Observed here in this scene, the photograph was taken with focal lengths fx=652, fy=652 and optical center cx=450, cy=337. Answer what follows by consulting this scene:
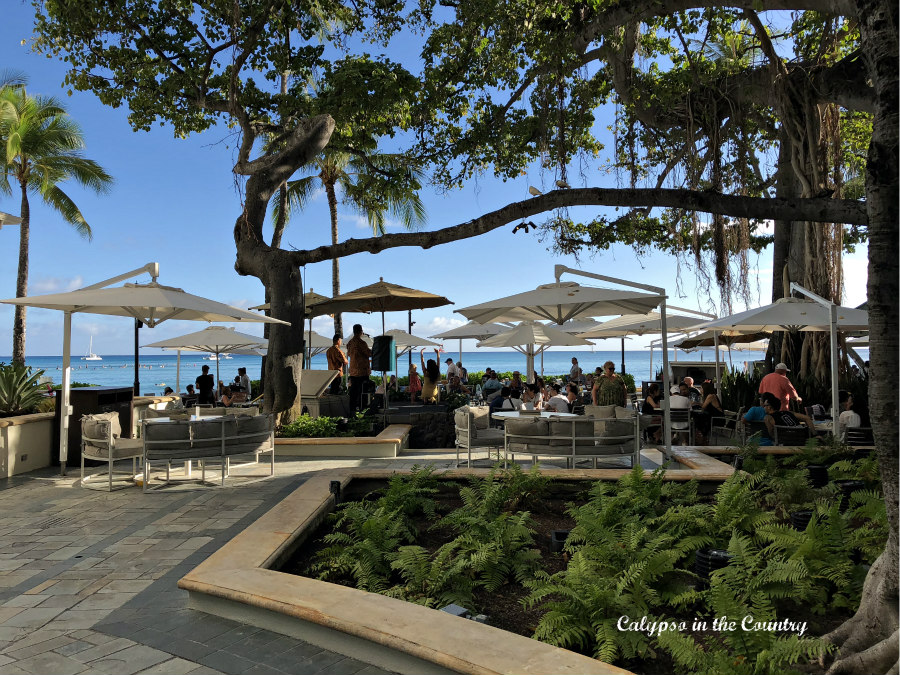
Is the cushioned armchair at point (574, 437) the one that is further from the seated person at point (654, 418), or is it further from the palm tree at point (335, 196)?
the palm tree at point (335, 196)

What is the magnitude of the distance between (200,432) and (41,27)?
8.72 metres

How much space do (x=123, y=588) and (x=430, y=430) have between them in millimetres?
7415

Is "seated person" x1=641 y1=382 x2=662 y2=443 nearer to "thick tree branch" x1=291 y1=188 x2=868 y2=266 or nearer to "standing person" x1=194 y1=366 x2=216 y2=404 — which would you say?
"thick tree branch" x1=291 y1=188 x2=868 y2=266

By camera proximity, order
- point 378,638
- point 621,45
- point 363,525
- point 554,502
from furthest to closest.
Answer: point 621,45 → point 554,502 → point 363,525 → point 378,638

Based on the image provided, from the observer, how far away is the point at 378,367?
11.4 metres

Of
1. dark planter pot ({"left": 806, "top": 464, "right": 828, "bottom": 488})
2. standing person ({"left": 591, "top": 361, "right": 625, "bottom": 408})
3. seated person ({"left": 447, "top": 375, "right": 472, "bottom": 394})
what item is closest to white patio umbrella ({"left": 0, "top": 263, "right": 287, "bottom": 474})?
standing person ({"left": 591, "top": 361, "right": 625, "bottom": 408})

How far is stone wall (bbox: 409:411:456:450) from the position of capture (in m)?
11.0

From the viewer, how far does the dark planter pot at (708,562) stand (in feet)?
11.7

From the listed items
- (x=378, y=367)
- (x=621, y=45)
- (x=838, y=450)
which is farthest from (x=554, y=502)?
(x=621, y=45)

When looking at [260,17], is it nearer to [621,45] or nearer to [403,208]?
[621,45]

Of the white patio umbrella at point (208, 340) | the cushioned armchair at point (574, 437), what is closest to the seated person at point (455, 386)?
the white patio umbrella at point (208, 340)

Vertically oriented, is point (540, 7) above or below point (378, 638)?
above

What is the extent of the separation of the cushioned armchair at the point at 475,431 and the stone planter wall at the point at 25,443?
206 inches

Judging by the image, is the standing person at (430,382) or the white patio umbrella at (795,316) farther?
the standing person at (430,382)
